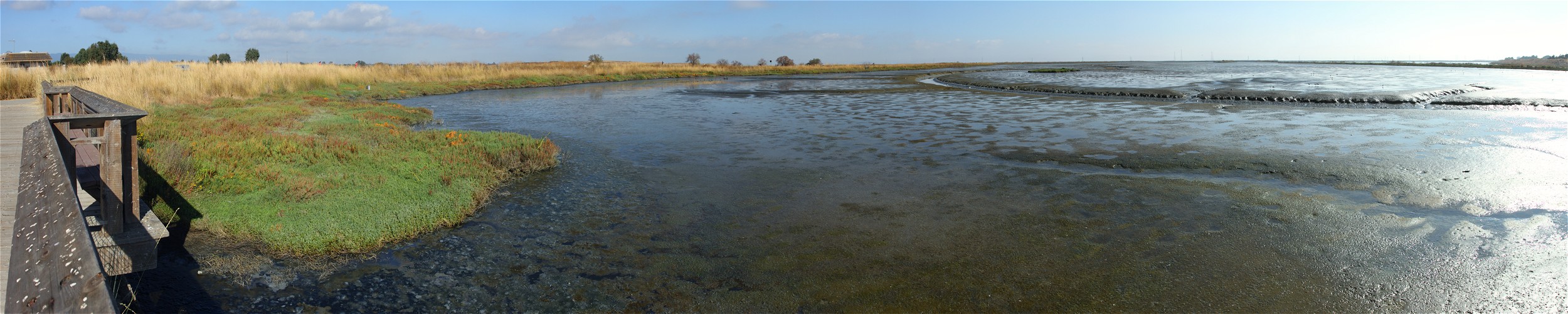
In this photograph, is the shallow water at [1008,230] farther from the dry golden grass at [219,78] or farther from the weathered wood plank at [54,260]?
the dry golden grass at [219,78]

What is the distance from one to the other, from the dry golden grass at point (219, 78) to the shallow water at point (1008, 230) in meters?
12.1

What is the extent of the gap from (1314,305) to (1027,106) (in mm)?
18883

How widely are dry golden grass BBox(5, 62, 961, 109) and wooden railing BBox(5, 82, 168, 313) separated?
10791 mm

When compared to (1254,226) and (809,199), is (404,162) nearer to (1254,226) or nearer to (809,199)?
(809,199)

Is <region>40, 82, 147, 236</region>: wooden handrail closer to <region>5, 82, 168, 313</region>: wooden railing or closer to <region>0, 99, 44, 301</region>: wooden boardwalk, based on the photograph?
<region>5, 82, 168, 313</region>: wooden railing

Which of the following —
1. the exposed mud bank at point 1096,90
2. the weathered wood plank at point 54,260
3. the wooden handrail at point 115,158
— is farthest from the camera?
the exposed mud bank at point 1096,90

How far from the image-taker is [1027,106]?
77.2 feet

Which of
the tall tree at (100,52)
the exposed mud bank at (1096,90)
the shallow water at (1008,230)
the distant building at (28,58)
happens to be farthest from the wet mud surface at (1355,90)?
the tall tree at (100,52)

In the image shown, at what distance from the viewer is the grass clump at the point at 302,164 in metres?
7.27

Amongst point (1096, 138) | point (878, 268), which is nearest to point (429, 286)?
point (878, 268)

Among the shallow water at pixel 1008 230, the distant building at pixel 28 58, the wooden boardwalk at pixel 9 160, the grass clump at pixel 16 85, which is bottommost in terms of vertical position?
the shallow water at pixel 1008 230

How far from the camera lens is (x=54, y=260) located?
Answer: 7.26ft

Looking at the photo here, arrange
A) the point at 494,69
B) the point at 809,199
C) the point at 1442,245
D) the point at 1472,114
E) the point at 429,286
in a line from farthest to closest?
the point at 494,69 → the point at 1472,114 → the point at 809,199 → the point at 1442,245 → the point at 429,286

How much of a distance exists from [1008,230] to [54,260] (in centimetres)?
713
